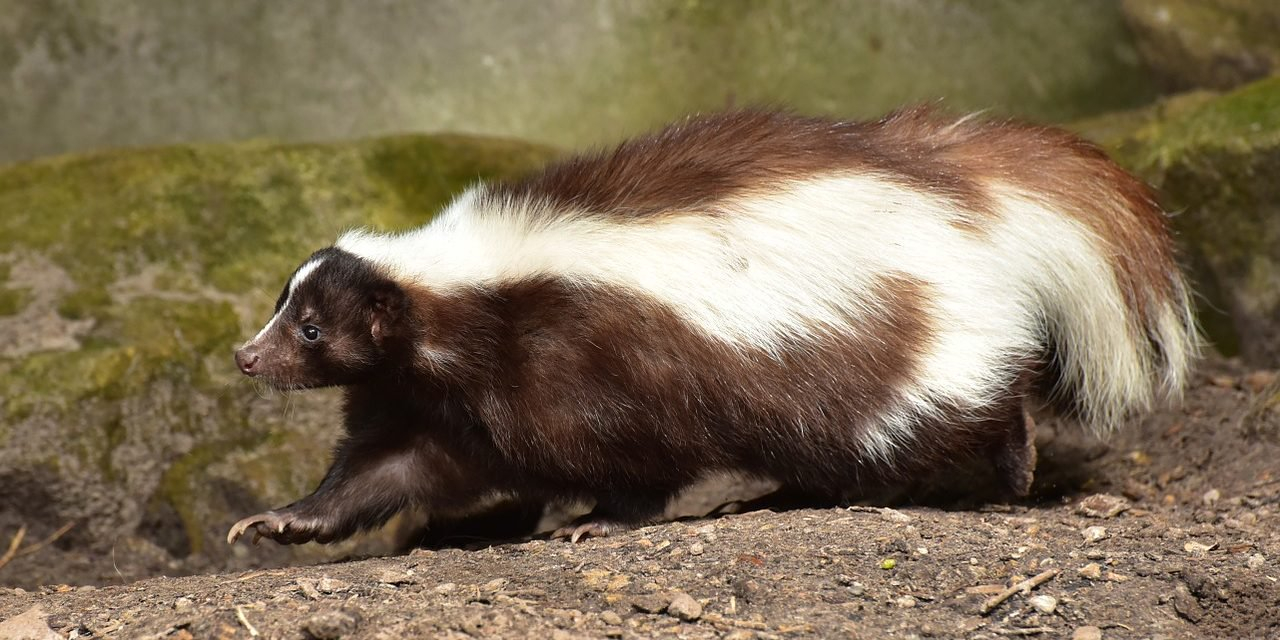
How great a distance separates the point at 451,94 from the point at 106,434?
3545 millimetres

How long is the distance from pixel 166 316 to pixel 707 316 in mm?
3095

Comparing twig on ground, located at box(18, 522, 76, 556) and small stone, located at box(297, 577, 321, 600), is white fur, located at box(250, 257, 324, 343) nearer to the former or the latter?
small stone, located at box(297, 577, 321, 600)

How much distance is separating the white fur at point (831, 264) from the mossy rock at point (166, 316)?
1680mm

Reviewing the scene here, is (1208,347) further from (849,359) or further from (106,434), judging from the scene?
(106,434)

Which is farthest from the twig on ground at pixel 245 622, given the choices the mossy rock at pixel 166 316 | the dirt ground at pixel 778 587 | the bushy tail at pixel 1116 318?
the bushy tail at pixel 1116 318

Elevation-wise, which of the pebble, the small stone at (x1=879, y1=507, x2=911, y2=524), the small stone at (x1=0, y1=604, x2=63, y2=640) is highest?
the small stone at (x1=0, y1=604, x2=63, y2=640)

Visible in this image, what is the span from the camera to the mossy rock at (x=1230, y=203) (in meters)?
6.27

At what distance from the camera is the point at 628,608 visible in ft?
12.1

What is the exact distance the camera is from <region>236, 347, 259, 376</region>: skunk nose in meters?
4.75

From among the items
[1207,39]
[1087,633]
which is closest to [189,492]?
[1087,633]

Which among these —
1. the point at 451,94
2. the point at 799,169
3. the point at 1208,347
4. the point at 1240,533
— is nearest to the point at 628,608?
the point at 799,169

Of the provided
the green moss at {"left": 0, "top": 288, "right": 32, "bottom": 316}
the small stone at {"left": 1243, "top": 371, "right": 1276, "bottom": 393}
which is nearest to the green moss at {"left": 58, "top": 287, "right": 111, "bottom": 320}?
the green moss at {"left": 0, "top": 288, "right": 32, "bottom": 316}

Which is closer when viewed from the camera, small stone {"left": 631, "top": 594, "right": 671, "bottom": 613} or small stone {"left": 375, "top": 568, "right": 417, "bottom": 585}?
small stone {"left": 631, "top": 594, "right": 671, "bottom": 613}

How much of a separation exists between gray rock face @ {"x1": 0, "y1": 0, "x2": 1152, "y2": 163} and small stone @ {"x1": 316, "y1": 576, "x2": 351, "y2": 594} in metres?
5.26
